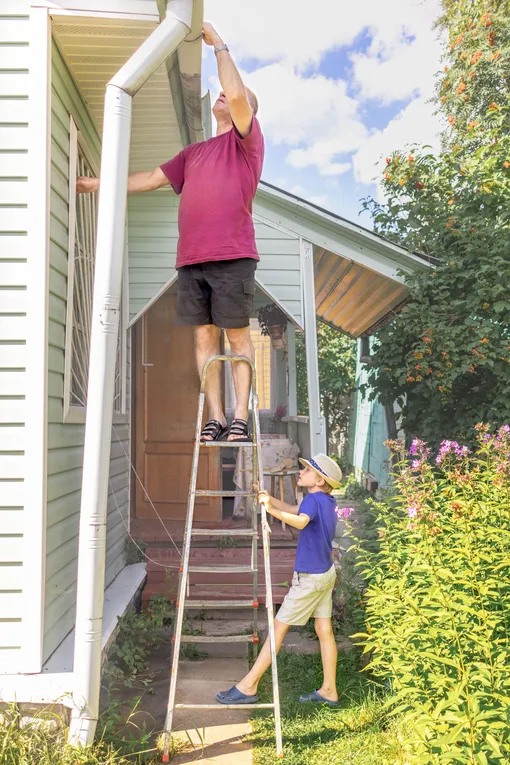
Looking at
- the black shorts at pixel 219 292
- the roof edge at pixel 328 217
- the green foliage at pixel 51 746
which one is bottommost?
the green foliage at pixel 51 746

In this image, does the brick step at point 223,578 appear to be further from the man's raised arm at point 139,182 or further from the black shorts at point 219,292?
the man's raised arm at point 139,182

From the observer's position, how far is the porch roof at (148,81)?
3.38 meters

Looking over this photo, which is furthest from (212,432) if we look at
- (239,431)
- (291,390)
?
(291,390)

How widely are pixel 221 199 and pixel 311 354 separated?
257 centimetres

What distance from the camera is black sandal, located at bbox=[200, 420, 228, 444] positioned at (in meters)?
3.80

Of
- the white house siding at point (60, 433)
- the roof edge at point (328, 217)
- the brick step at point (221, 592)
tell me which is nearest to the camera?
the white house siding at point (60, 433)

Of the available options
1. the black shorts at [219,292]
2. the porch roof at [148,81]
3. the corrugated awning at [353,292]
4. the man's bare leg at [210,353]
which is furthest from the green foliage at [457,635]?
the corrugated awning at [353,292]

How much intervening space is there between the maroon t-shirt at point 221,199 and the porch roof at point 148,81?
A: 56cm

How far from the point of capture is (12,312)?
3.28 metres

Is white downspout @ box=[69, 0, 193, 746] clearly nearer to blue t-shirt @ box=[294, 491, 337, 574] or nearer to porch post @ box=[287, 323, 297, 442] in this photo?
blue t-shirt @ box=[294, 491, 337, 574]

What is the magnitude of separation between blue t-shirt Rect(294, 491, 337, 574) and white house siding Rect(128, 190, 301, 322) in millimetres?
2671

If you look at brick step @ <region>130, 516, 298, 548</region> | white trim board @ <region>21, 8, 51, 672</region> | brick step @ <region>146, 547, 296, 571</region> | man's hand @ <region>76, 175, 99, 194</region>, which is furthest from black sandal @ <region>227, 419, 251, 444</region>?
brick step @ <region>130, 516, 298, 548</region>

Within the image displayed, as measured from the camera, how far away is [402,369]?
6.72 metres

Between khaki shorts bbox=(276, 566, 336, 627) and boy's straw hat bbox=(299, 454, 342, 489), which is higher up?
boy's straw hat bbox=(299, 454, 342, 489)
